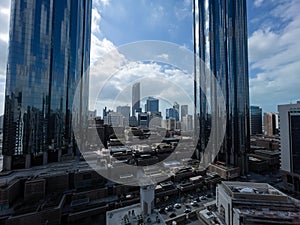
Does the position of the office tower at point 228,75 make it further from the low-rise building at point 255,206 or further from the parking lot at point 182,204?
the low-rise building at point 255,206

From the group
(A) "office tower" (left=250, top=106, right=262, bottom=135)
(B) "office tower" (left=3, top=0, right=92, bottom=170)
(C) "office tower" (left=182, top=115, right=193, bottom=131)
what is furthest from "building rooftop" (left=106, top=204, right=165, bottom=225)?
(A) "office tower" (left=250, top=106, right=262, bottom=135)

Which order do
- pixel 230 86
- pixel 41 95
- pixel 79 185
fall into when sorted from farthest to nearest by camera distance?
pixel 230 86, pixel 41 95, pixel 79 185

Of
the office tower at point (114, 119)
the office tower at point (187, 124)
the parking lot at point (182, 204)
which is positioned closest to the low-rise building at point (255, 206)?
the parking lot at point (182, 204)

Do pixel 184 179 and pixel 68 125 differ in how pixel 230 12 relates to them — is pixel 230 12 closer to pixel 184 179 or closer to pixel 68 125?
pixel 184 179

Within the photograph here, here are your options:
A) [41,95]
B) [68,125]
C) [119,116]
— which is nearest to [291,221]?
[41,95]

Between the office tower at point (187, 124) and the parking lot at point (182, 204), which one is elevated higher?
the office tower at point (187, 124)

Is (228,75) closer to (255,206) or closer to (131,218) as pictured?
(255,206)

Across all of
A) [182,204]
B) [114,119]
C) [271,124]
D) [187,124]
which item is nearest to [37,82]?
[182,204]
